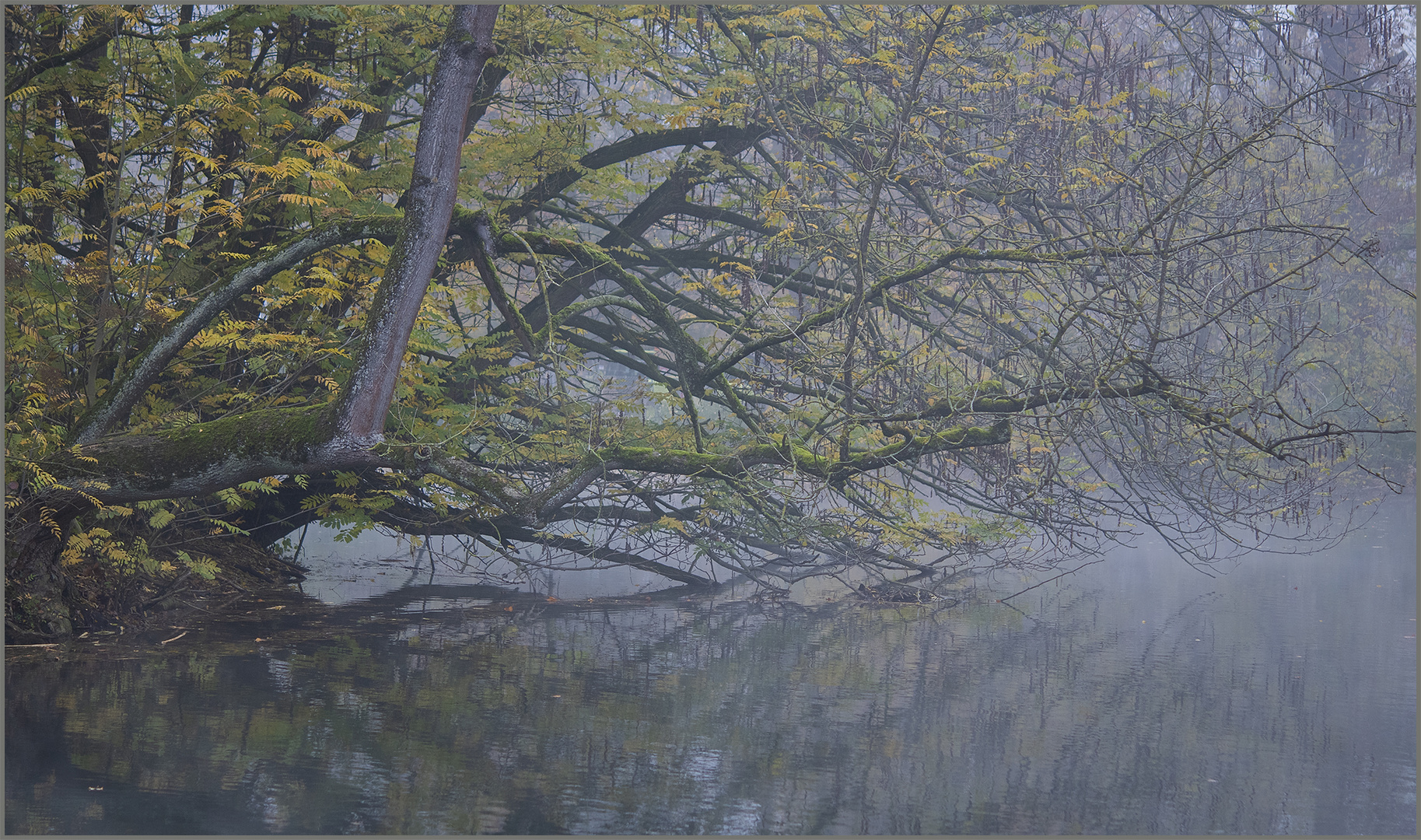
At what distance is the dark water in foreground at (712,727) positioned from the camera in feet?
19.6

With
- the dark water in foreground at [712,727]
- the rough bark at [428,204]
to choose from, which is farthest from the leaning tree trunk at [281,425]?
the dark water in foreground at [712,727]

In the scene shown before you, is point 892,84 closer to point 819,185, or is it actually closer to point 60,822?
point 819,185

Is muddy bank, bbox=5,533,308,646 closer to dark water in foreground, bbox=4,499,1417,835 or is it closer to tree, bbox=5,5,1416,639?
tree, bbox=5,5,1416,639

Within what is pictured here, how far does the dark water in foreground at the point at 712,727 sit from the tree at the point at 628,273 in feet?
4.15

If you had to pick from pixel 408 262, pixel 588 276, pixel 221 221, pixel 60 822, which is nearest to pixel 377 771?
pixel 60 822

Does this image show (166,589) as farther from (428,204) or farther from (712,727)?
(712,727)

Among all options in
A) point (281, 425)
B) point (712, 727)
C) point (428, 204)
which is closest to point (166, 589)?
point (281, 425)

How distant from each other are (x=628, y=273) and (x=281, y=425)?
3.34m

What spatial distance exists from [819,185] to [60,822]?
8.81 metres

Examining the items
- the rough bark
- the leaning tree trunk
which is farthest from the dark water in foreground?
the rough bark

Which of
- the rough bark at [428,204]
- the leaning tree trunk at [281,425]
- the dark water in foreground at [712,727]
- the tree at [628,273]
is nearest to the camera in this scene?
the dark water in foreground at [712,727]

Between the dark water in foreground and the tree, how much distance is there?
49.8 inches

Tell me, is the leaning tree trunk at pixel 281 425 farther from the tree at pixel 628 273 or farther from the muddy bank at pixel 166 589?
the muddy bank at pixel 166 589

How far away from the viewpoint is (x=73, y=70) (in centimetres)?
979
